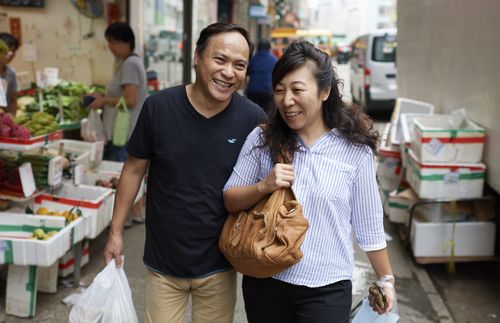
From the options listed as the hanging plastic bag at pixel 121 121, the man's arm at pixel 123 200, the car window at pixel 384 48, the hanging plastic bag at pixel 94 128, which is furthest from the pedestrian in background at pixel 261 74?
the man's arm at pixel 123 200

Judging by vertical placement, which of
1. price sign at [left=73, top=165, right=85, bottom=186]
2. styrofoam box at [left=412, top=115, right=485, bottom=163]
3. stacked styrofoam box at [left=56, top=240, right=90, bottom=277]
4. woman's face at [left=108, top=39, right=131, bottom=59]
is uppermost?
woman's face at [left=108, top=39, right=131, bottom=59]

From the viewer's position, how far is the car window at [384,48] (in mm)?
14883

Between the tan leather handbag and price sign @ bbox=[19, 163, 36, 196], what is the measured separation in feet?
9.35

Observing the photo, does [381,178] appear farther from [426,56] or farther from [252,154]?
[252,154]

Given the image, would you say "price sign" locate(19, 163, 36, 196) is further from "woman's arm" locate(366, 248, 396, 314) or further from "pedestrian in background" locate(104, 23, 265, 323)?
"woman's arm" locate(366, 248, 396, 314)

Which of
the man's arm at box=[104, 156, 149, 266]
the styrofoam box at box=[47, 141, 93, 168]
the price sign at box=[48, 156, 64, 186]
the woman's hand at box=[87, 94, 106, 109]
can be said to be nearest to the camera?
the man's arm at box=[104, 156, 149, 266]

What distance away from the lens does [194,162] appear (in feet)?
7.93

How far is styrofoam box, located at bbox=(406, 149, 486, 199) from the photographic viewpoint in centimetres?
505

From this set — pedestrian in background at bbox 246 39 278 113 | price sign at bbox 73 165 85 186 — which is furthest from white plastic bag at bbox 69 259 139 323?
pedestrian in background at bbox 246 39 278 113

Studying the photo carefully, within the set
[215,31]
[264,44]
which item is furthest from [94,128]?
[264,44]

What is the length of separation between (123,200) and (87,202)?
7.55ft

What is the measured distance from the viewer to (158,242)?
250 centimetres

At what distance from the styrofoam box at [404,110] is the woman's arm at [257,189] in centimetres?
460

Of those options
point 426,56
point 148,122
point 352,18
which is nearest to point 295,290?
point 148,122
